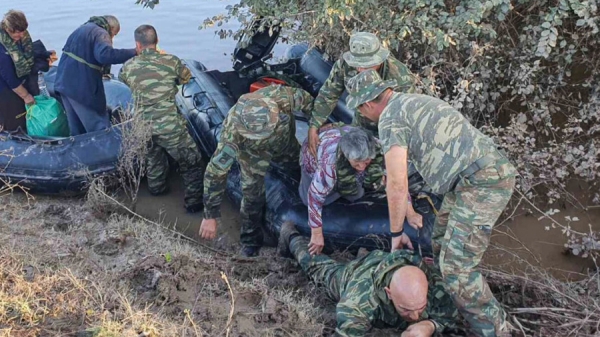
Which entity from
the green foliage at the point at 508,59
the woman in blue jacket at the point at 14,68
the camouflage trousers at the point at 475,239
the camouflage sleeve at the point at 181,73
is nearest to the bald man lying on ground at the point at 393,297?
the camouflage trousers at the point at 475,239

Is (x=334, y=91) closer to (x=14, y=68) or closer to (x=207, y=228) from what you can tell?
(x=207, y=228)

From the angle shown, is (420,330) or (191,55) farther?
(191,55)

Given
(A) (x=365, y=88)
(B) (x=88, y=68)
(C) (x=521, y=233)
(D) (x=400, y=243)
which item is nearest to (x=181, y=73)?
(B) (x=88, y=68)

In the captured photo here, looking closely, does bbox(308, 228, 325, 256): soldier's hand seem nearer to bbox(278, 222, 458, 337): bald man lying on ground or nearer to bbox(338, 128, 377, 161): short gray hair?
bbox(278, 222, 458, 337): bald man lying on ground

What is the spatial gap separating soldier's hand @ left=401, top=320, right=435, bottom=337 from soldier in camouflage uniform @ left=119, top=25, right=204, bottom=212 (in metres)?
3.05

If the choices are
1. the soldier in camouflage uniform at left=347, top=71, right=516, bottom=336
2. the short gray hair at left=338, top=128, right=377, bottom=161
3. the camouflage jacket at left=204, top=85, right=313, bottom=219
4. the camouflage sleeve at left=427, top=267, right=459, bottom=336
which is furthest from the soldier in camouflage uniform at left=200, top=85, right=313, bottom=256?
the camouflage sleeve at left=427, top=267, right=459, bottom=336

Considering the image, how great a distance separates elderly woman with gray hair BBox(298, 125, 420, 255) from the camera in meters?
4.00

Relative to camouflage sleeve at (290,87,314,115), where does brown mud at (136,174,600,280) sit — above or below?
below

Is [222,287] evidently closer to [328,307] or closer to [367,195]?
[328,307]

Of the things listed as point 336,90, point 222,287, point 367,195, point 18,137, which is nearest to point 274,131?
point 336,90

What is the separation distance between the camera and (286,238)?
4793 mm

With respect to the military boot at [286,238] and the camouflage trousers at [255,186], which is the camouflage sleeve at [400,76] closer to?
the camouflage trousers at [255,186]

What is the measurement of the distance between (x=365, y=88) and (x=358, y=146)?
1.79 feet

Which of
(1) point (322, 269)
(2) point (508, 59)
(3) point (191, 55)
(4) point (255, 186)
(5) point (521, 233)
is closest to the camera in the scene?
(1) point (322, 269)
